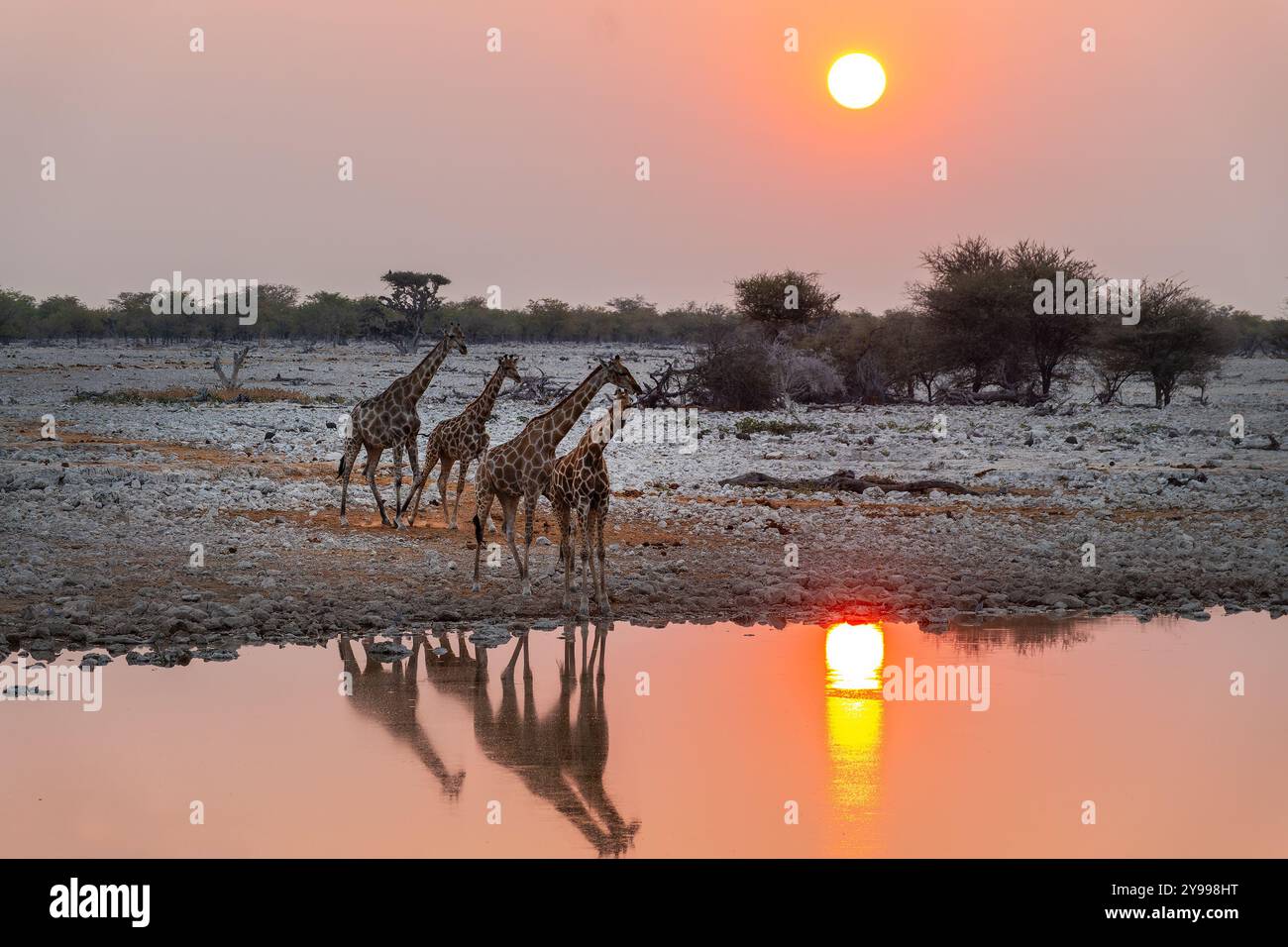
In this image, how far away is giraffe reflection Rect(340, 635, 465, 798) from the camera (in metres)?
8.21

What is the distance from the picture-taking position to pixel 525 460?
13055 millimetres

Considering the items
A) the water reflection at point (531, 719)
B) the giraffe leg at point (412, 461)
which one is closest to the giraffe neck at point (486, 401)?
the giraffe leg at point (412, 461)

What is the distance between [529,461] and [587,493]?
1.38 metres

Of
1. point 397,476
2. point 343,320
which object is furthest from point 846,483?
point 343,320

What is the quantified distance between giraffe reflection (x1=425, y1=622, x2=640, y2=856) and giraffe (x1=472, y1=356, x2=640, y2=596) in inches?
63.0

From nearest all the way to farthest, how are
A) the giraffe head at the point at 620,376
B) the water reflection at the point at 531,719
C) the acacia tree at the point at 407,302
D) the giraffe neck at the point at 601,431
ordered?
the water reflection at the point at 531,719 → the giraffe neck at the point at 601,431 → the giraffe head at the point at 620,376 → the acacia tree at the point at 407,302

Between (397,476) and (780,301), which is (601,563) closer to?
(397,476)

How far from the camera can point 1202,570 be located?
14.3 meters

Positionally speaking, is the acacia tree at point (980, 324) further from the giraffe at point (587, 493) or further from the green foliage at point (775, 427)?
the giraffe at point (587, 493)

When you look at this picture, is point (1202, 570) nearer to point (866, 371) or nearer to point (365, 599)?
point (365, 599)

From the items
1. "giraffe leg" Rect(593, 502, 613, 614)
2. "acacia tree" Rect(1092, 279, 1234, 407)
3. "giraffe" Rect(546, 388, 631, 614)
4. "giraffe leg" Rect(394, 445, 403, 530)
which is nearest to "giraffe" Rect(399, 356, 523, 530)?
"giraffe leg" Rect(394, 445, 403, 530)

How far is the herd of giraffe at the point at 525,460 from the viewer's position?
12.0 m
